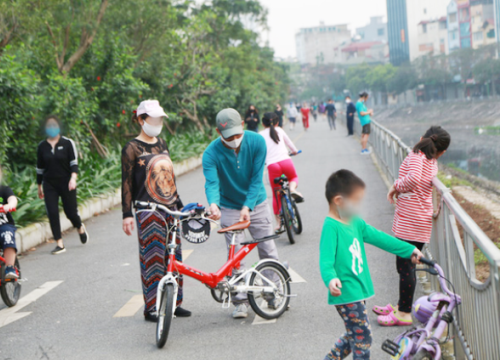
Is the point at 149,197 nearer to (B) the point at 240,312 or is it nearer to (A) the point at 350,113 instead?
(B) the point at 240,312

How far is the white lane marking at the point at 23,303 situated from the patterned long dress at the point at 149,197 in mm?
1618

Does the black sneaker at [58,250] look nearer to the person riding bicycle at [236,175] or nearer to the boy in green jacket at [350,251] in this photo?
the person riding bicycle at [236,175]

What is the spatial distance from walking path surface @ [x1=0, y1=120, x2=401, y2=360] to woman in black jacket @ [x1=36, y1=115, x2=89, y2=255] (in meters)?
0.89

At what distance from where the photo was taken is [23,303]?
6910 millimetres

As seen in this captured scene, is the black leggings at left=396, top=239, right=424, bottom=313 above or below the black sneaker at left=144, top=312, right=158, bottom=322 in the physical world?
above

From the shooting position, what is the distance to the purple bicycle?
352 cm

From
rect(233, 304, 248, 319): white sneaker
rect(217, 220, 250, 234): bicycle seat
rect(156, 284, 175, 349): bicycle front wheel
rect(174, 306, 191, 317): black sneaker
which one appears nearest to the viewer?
rect(156, 284, 175, 349): bicycle front wheel

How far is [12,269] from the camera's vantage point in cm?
646

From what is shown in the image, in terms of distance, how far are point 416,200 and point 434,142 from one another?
479 mm

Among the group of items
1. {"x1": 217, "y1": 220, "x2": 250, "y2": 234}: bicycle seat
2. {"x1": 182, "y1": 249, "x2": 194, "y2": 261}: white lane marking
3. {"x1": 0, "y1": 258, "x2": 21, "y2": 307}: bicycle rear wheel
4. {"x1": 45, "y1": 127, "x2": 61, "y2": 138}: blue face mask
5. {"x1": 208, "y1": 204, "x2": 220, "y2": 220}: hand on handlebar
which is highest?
{"x1": 45, "y1": 127, "x2": 61, "y2": 138}: blue face mask

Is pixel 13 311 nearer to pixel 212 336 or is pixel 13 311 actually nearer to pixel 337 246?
pixel 212 336

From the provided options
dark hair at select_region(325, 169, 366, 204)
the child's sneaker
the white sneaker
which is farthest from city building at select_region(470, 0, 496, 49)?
dark hair at select_region(325, 169, 366, 204)

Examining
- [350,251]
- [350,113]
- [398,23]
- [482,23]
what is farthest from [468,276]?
[398,23]

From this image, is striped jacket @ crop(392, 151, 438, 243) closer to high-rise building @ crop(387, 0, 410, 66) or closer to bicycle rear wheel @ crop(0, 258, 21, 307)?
bicycle rear wheel @ crop(0, 258, 21, 307)
